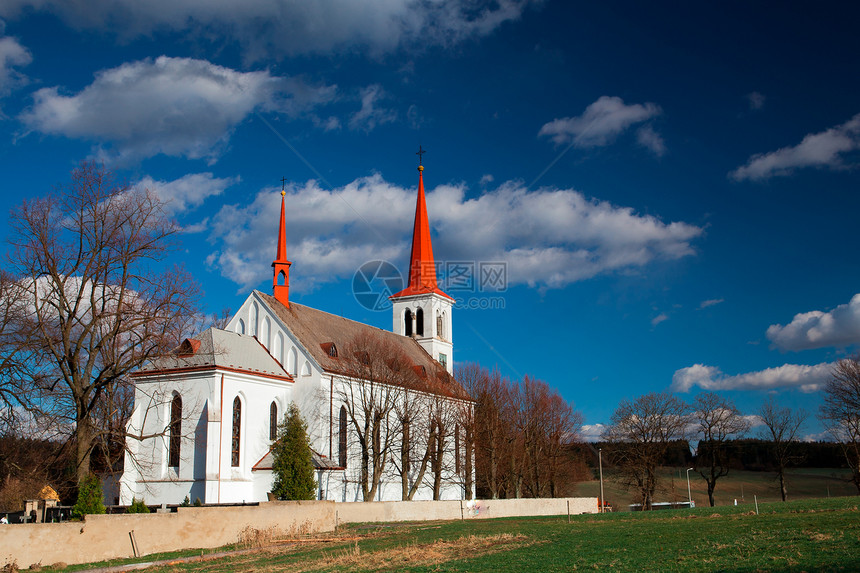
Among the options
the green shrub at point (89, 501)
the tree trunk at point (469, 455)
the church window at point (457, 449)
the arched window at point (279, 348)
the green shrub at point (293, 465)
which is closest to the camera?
the green shrub at point (89, 501)

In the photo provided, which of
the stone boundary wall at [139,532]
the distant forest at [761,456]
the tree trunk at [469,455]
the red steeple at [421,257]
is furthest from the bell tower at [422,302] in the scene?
the stone boundary wall at [139,532]

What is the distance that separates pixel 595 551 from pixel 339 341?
1420 inches

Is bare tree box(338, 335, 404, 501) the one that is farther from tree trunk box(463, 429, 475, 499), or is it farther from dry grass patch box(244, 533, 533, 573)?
dry grass patch box(244, 533, 533, 573)

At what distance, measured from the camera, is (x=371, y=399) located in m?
45.7

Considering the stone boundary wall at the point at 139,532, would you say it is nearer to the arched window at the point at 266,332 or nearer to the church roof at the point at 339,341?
the church roof at the point at 339,341

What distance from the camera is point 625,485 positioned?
65875mm

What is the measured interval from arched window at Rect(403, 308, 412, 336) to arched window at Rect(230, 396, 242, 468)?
970 inches

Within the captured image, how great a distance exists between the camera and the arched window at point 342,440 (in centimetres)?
4638

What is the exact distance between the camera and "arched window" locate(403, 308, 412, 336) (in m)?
64.8

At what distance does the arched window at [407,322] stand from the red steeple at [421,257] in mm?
1808

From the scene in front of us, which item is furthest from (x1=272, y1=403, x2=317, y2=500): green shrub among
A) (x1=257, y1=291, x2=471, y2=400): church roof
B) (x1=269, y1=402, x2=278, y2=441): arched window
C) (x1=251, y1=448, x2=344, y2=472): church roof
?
(x1=257, y1=291, x2=471, y2=400): church roof

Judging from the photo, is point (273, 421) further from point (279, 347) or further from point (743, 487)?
point (743, 487)

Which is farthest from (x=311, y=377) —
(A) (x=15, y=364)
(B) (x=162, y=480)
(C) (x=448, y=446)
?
(A) (x=15, y=364)

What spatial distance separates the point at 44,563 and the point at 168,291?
13714mm
